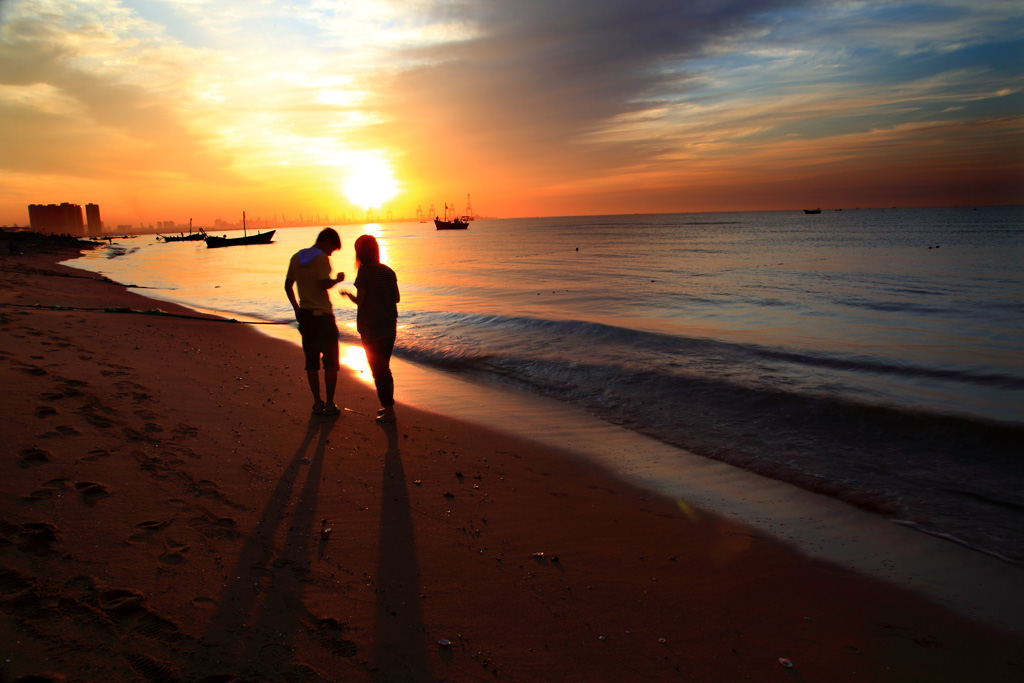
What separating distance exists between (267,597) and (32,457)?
8.53 ft

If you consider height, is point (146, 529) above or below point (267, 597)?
above

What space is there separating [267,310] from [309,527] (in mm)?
15575

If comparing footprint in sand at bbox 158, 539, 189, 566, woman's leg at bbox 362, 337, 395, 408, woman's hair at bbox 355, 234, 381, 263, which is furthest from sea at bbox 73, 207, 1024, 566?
footprint in sand at bbox 158, 539, 189, 566

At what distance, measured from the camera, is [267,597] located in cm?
275

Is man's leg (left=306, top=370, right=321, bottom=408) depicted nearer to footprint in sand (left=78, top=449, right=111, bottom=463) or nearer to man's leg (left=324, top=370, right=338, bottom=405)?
man's leg (left=324, top=370, right=338, bottom=405)

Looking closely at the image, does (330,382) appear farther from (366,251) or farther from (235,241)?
(235,241)

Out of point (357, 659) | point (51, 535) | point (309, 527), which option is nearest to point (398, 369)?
point (309, 527)

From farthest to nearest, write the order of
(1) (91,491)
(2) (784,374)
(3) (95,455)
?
(2) (784,374) → (3) (95,455) → (1) (91,491)

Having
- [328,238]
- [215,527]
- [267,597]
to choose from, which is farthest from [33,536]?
[328,238]

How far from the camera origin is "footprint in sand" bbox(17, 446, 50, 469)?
3.66 m

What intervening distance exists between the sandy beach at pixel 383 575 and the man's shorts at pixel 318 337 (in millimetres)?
1163

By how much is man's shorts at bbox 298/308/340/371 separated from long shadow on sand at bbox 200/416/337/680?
2.37 m

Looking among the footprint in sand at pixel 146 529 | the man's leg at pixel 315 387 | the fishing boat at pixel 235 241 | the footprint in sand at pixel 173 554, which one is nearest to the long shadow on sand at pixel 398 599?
the footprint in sand at pixel 173 554

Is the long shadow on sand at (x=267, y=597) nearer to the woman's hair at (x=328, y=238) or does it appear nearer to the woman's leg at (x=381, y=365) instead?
the woman's leg at (x=381, y=365)
